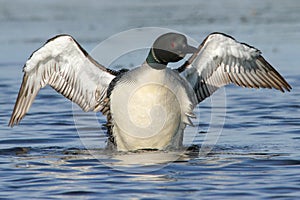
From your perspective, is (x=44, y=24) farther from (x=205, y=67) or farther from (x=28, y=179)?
(x=28, y=179)

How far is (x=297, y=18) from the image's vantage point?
62.1ft

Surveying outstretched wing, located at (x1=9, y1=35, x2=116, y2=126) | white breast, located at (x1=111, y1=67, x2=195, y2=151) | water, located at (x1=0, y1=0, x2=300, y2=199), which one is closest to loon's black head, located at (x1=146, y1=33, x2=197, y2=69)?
white breast, located at (x1=111, y1=67, x2=195, y2=151)

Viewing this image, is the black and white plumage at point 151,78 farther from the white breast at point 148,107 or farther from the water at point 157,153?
the water at point 157,153

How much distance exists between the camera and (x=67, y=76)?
10.5 m

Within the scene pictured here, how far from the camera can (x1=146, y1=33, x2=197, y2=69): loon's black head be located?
9.52 metres

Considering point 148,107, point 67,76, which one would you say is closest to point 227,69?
point 148,107

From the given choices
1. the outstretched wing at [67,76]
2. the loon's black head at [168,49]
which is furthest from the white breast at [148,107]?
the outstretched wing at [67,76]

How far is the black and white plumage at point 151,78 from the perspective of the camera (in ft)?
31.0

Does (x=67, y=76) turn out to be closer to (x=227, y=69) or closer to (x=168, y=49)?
(x=168, y=49)

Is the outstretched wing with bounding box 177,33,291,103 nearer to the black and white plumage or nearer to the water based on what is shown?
the black and white plumage

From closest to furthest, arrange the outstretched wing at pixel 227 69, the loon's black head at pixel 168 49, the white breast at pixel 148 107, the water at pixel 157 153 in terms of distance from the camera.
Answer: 1. the water at pixel 157 153
2. the white breast at pixel 148 107
3. the loon's black head at pixel 168 49
4. the outstretched wing at pixel 227 69

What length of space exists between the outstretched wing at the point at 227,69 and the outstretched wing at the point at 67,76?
1033 mm

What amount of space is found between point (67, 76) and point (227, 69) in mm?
1992

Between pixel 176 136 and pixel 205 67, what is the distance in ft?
3.45
